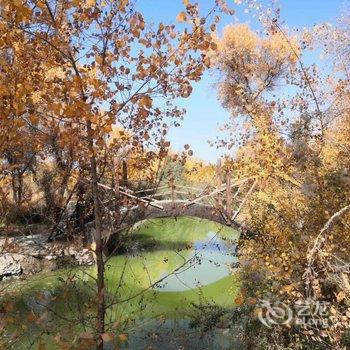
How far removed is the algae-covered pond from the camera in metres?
7.10

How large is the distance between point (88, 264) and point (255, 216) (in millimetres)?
9408

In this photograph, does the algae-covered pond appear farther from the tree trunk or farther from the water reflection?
the tree trunk

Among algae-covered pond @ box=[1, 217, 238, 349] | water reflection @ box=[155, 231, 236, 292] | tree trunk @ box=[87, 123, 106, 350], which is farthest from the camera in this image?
water reflection @ box=[155, 231, 236, 292]

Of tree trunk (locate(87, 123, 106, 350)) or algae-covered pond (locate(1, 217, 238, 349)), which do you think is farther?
algae-covered pond (locate(1, 217, 238, 349))

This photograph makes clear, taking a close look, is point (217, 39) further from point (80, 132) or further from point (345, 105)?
point (80, 132)

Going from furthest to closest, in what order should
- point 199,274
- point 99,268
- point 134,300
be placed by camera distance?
point 199,274 < point 134,300 < point 99,268

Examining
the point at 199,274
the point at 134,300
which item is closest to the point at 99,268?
the point at 134,300

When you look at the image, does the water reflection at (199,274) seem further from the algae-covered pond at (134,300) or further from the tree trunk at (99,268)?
the tree trunk at (99,268)

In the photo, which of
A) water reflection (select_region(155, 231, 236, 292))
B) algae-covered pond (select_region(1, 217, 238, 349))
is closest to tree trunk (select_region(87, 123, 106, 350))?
algae-covered pond (select_region(1, 217, 238, 349))

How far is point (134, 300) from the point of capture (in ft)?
49.8

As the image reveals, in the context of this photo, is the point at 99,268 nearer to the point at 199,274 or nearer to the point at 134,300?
the point at 134,300

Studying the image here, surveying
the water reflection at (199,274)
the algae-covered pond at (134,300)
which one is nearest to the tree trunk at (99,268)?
the algae-covered pond at (134,300)

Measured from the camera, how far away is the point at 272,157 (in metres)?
14.3

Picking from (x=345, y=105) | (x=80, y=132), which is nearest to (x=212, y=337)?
(x=80, y=132)
